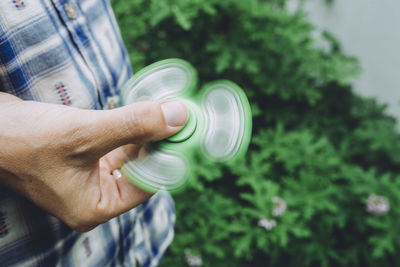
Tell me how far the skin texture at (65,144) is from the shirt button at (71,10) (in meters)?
0.25

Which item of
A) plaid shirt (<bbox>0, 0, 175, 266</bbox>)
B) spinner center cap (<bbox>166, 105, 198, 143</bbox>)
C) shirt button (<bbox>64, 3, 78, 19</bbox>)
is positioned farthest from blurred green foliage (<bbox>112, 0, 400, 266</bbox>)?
spinner center cap (<bbox>166, 105, 198, 143</bbox>)

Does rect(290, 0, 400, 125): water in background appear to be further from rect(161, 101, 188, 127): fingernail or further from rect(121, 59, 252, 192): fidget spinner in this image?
rect(161, 101, 188, 127): fingernail

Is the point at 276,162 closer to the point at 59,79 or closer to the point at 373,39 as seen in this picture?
the point at 373,39

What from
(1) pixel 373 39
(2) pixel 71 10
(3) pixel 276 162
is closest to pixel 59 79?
(2) pixel 71 10

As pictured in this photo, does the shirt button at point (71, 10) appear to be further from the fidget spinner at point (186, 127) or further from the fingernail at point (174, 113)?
the fingernail at point (174, 113)

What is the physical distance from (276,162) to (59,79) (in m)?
1.82

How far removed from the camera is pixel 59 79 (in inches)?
28.5

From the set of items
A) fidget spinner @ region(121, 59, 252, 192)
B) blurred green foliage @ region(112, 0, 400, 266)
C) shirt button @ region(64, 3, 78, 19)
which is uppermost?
shirt button @ region(64, 3, 78, 19)

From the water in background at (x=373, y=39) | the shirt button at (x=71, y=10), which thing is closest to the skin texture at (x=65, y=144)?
the shirt button at (x=71, y=10)

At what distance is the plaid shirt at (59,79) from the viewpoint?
666 millimetres

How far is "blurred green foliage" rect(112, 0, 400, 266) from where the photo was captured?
76.9 inches

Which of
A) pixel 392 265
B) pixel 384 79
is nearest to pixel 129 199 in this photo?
pixel 392 265

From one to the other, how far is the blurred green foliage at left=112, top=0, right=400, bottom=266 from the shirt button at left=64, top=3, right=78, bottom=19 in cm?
112

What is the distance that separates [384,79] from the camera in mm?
3004
